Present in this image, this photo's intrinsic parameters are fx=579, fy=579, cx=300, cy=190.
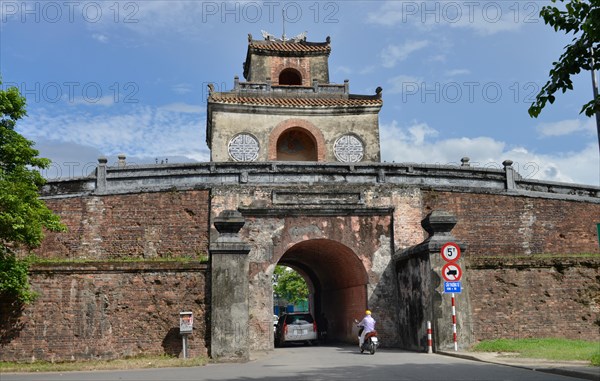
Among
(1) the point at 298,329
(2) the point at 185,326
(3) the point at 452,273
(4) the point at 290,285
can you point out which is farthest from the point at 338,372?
(4) the point at 290,285

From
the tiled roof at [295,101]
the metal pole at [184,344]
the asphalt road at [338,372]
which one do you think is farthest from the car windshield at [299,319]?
the tiled roof at [295,101]

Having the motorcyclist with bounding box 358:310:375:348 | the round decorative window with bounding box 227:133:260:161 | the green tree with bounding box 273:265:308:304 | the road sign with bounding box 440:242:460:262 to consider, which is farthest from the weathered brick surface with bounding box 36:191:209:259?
the green tree with bounding box 273:265:308:304

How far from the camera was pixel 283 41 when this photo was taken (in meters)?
30.3

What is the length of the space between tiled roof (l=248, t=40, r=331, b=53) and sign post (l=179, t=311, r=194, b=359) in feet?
62.2

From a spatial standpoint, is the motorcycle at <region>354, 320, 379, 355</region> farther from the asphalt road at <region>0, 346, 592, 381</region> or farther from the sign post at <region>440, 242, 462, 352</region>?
the sign post at <region>440, 242, 462, 352</region>

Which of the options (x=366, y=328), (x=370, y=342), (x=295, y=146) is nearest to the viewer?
(x=370, y=342)

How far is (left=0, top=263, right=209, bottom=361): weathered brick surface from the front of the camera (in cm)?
1280

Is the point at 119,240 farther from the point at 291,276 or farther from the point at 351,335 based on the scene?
the point at 291,276

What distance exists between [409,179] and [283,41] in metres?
15.2

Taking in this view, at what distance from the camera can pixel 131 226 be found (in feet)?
54.6

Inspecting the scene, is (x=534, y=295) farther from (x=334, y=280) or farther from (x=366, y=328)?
(x=334, y=280)

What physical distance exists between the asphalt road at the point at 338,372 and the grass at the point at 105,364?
0.54 metres

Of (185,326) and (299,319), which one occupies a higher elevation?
(185,326)

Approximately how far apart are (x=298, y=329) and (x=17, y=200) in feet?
33.2
